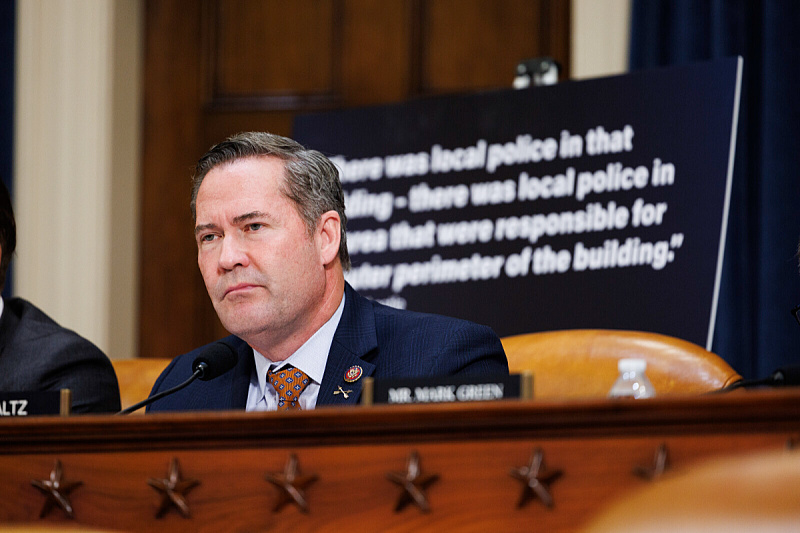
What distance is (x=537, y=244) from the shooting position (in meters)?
3.04

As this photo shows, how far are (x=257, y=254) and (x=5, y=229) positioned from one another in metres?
0.87

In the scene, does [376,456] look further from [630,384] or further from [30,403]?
[30,403]

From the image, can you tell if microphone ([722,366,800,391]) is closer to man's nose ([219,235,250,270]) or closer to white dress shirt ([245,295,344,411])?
white dress shirt ([245,295,344,411])

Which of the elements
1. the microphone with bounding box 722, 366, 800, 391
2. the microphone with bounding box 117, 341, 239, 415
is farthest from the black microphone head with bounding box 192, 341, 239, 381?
the microphone with bounding box 722, 366, 800, 391

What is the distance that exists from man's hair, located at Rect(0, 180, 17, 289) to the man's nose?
795mm

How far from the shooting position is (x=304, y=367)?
2.02 meters

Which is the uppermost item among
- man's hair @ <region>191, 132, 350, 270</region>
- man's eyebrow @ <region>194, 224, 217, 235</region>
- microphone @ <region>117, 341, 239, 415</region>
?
man's hair @ <region>191, 132, 350, 270</region>

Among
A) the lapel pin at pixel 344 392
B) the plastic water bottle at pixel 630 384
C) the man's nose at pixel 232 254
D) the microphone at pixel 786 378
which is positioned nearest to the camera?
the microphone at pixel 786 378

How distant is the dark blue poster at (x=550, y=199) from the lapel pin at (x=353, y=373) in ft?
3.78

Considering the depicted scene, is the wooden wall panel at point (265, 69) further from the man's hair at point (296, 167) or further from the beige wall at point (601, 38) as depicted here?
the man's hair at point (296, 167)

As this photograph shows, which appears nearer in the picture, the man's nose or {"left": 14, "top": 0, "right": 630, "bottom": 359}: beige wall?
Answer: the man's nose

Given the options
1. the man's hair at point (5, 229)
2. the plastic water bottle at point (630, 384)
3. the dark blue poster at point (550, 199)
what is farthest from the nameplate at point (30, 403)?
the dark blue poster at point (550, 199)

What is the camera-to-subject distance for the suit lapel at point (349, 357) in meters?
1.88

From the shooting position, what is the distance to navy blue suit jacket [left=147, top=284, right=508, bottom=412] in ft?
6.20
